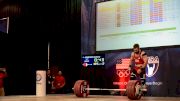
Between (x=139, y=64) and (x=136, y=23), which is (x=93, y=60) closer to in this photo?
(x=136, y=23)

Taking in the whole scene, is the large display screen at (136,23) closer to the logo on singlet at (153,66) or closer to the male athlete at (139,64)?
the logo on singlet at (153,66)

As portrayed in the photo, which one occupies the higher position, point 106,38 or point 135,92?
point 106,38

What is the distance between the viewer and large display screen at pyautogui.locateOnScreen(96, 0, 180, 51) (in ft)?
30.5

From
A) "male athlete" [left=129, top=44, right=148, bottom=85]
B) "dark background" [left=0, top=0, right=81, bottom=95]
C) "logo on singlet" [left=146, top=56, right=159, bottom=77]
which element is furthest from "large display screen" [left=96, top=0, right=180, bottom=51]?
"male athlete" [left=129, top=44, right=148, bottom=85]

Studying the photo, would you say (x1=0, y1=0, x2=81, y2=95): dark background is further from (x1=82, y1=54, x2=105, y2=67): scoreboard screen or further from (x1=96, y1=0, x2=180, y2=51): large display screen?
(x1=96, y1=0, x2=180, y2=51): large display screen

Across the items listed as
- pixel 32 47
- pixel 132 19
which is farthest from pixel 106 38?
pixel 32 47

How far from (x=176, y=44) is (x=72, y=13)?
414cm

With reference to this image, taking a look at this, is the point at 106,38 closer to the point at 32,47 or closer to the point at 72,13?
the point at 72,13

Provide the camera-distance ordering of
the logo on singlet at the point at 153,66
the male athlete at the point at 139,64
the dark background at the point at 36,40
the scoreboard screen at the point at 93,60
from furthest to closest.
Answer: the dark background at the point at 36,40, the scoreboard screen at the point at 93,60, the logo on singlet at the point at 153,66, the male athlete at the point at 139,64

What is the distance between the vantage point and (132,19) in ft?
32.9

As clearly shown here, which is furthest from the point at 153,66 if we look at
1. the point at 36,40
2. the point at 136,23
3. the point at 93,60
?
the point at 36,40

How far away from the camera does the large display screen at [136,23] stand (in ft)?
30.5

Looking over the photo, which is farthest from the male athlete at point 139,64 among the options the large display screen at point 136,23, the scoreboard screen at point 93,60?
the scoreboard screen at point 93,60

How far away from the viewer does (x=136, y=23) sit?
9.94m
